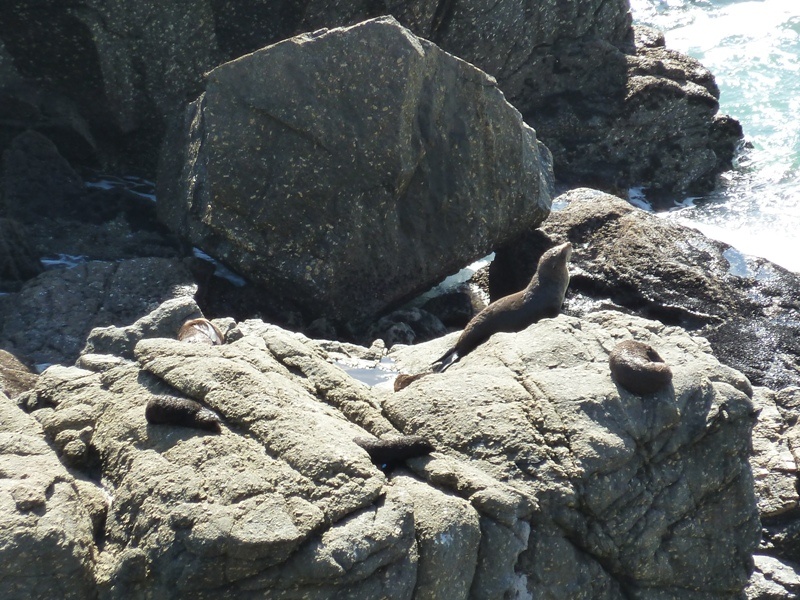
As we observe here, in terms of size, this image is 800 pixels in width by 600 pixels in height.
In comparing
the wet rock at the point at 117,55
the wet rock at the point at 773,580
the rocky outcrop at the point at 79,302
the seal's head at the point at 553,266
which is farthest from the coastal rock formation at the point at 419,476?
the wet rock at the point at 117,55

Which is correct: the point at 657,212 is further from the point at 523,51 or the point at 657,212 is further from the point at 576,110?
the point at 523,51

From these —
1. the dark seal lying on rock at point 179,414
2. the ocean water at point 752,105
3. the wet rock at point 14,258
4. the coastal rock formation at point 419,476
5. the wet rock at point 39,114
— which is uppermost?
the dark seal lying on rock at point 179,414

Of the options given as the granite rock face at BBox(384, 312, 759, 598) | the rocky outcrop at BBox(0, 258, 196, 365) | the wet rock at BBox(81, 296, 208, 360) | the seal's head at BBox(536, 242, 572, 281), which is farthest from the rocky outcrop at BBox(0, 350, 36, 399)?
the seal's head at BBox(536, 242, 572, 281)

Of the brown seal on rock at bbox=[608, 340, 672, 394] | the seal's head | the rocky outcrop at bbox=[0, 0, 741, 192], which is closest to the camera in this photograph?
the brown seal on rock at bbox=[608, 340, 672, 394]

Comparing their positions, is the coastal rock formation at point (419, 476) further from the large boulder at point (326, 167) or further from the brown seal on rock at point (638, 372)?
the large boulder at point (326, 167)

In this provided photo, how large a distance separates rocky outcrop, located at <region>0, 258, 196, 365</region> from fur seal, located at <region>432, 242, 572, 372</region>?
11.3 feet

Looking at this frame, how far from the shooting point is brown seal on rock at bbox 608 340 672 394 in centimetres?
660

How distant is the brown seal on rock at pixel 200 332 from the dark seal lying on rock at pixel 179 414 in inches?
76.3

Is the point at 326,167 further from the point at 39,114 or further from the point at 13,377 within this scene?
the point at 39,114

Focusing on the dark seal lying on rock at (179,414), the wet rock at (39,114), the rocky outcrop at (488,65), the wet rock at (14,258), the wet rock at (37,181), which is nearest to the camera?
the dark seal lying on rock at (179,414)

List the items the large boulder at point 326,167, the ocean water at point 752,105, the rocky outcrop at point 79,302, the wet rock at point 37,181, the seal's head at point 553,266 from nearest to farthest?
the seal's head at point 553,266, the rocky outcrop at point 79,302, the large boulder at point 326,167, the wet rock at point 37,181, the ocean water at point 752,105

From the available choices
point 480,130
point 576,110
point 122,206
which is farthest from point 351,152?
point 576,110

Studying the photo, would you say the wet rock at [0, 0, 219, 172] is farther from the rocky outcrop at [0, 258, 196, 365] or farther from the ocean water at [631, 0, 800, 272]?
the ocean water at [631, 0, 800, 272]

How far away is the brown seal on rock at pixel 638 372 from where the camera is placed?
660 cm
